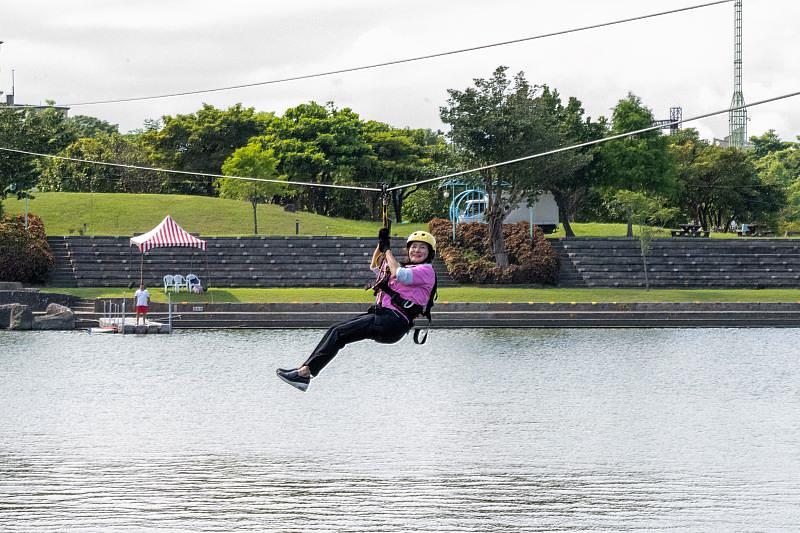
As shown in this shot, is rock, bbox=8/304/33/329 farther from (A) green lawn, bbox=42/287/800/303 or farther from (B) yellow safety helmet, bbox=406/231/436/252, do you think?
(B) yellow safety helmet, bbox=406/231/436/252

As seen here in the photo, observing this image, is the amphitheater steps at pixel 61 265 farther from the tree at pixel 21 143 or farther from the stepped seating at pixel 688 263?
the stepped seating at pixel 688 263

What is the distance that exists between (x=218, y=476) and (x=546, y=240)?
43799 mm

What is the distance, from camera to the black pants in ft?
50.0

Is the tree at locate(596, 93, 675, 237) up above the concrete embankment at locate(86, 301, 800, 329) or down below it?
above

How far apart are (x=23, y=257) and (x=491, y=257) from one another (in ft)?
74.3

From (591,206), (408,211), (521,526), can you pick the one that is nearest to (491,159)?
(408,211)

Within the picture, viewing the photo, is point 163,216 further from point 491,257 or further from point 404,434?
point 404,434

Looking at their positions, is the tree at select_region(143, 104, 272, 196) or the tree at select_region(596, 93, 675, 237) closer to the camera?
the tree at select_region(596, 93, 675, 237)

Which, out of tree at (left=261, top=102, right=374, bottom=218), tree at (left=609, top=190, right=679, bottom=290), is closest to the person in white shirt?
tree at (left=609, top=190, right=679, bottom=290)

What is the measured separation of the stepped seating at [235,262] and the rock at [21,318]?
8.67 m

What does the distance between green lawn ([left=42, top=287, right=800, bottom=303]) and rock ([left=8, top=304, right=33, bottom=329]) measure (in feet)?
14.9

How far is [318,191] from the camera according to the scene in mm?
100438

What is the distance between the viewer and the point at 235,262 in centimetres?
6316

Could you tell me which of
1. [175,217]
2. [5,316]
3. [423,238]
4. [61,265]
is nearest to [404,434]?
[423,238]
